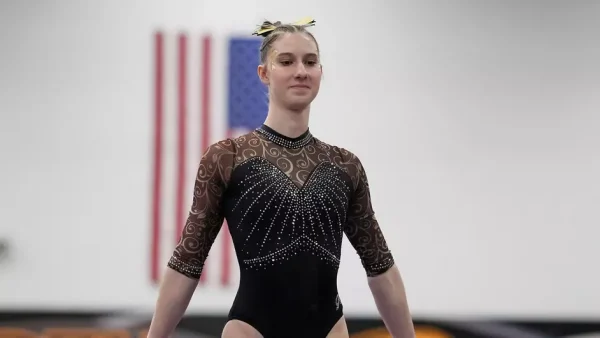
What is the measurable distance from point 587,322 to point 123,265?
225cm

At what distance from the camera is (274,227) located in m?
1.56

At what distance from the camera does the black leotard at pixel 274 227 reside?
5.06ft

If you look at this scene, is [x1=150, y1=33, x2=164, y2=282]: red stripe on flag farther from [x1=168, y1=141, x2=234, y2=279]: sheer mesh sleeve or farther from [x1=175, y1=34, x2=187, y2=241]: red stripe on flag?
[x1=168, y1=141, x2=234, y2=279]: sheer mesh sleeve

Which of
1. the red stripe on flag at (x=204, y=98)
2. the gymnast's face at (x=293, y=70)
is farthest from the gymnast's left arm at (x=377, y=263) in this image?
the red stripe on flag at (x=204, y=98)

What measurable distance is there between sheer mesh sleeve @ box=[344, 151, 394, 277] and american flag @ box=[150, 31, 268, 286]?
146 centimetres

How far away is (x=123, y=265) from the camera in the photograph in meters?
3.13

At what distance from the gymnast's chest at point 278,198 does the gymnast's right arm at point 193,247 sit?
35mm

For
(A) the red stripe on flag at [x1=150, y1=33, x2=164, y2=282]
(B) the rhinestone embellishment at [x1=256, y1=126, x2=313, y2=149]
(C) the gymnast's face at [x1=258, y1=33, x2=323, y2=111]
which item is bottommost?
(A) the red stripe on flag at [x1=150, y1=33, x2=164, y2=282]

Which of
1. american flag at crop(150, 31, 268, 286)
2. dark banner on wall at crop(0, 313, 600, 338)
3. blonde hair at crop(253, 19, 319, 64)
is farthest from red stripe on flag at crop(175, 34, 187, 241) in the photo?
blonde hair at crop(253, 19, 319, 64)

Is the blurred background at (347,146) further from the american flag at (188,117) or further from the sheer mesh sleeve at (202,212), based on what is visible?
→ the sheer mesh sleeve at (202,212)

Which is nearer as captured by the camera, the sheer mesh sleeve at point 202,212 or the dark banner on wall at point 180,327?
the sheer mesh sleeve at point 202,212

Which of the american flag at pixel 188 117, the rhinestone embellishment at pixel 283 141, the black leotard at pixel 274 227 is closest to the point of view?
the black leotard at pixel 274 227

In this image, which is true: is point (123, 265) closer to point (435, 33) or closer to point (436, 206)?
point (436, 206)

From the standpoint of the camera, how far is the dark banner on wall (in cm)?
313
